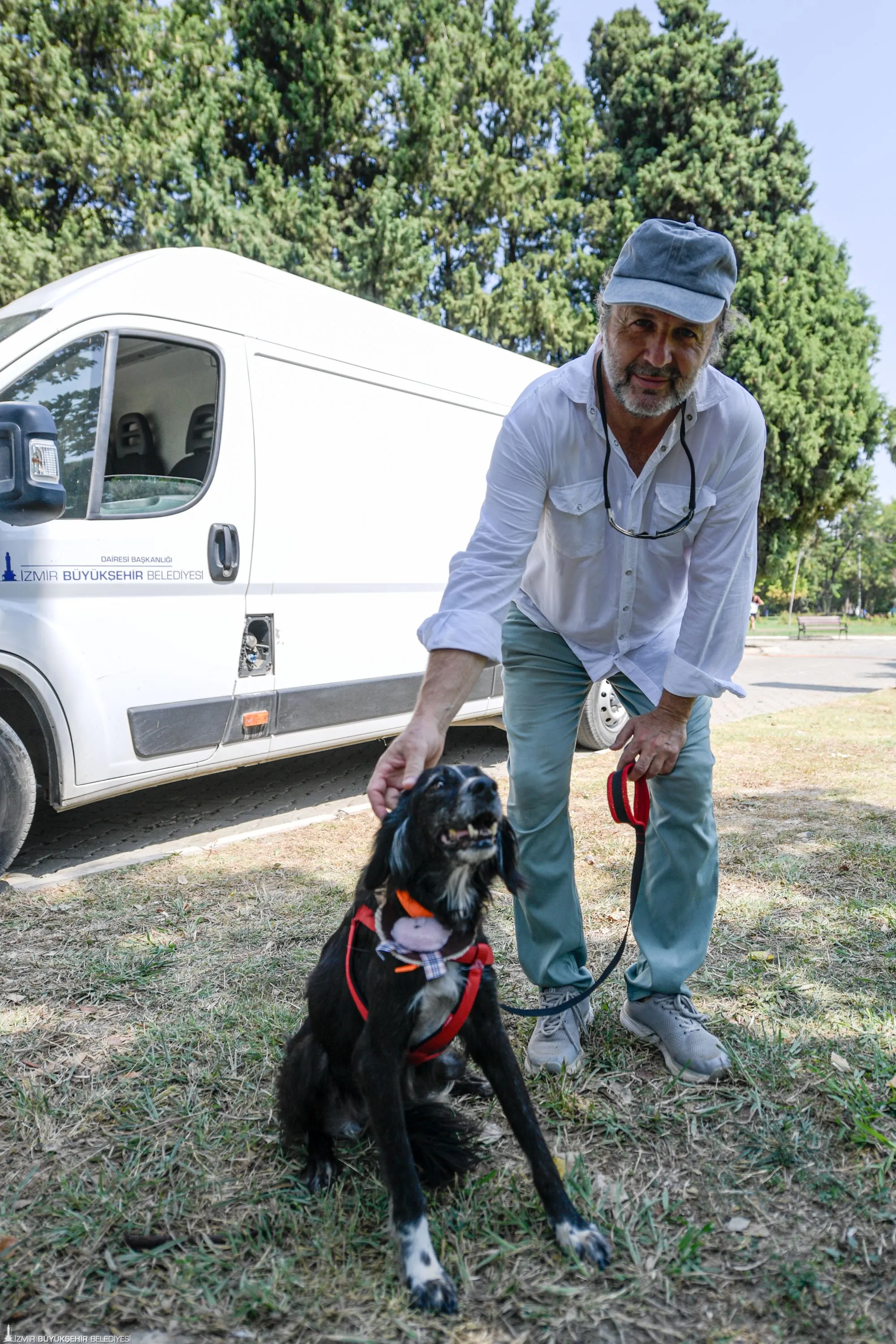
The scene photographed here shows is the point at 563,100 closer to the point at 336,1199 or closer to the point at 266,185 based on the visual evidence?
the point at 266,185

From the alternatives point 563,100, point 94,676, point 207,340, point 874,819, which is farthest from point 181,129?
point 874,819

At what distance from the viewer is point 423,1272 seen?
69.0 inches

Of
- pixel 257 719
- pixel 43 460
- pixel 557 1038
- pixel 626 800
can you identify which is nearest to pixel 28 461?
pixel 43 460

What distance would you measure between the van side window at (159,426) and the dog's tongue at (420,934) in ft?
10.0

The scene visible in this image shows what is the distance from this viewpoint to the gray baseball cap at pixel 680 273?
2193 mm

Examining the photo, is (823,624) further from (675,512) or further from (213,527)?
(675,512)

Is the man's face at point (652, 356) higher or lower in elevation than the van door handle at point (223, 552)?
higher

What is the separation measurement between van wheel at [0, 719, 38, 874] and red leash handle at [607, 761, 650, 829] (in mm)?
2756

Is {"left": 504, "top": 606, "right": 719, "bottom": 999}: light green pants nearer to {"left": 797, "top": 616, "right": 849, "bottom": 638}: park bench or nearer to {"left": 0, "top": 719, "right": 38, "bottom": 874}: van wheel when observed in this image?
{"left": 0, "top": 719, "right": 38, "bottom": 874}: van wheel

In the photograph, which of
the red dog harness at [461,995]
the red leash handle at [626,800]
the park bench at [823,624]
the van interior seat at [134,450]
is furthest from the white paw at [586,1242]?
the park bench at [823,624]

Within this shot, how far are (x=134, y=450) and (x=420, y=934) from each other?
352 cm

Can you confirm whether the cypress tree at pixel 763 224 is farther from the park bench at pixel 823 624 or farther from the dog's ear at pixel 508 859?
the dog's ear at pixel 508 859

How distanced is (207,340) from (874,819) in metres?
4.50

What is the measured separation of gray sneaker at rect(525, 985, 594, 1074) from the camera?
2551mm
